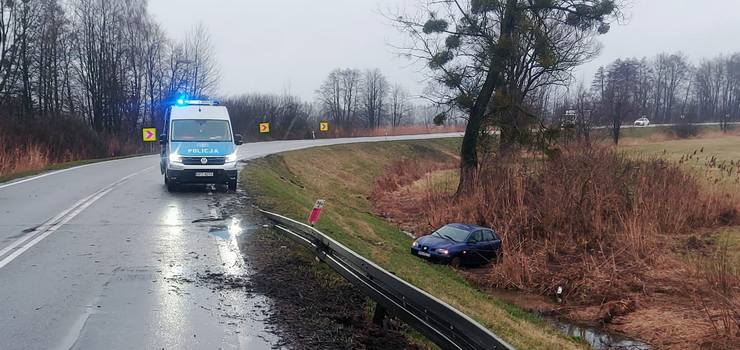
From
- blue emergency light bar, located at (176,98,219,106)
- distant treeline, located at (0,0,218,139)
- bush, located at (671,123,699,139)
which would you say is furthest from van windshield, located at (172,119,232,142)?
bush, located at (671,123,699,139)

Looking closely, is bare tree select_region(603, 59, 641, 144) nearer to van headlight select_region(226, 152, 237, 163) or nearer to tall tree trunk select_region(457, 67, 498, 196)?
tall tree trunk select_region(457, 67, 498, 196)

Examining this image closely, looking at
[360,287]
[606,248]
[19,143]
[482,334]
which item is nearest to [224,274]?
[360,287]

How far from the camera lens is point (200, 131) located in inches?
651

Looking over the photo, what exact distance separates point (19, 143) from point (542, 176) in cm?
2705

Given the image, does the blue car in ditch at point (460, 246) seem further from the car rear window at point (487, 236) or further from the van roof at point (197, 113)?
the van roof at point (197, 113)

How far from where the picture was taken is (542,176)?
20.1 meters

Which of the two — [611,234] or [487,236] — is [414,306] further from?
[611,234]

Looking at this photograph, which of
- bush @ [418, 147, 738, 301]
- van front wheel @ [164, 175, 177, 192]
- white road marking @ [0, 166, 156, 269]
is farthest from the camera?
van front wheel @ [164, 175, 177, 192]

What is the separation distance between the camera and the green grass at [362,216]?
9766 millimetres

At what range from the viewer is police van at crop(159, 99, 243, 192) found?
51.8 ft

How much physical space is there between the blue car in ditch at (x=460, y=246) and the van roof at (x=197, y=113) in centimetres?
714

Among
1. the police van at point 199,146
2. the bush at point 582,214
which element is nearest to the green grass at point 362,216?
the police van at point 199,146

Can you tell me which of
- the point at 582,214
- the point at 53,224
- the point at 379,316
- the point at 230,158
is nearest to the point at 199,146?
the point at 230,158

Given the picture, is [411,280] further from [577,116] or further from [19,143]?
[19,143]
